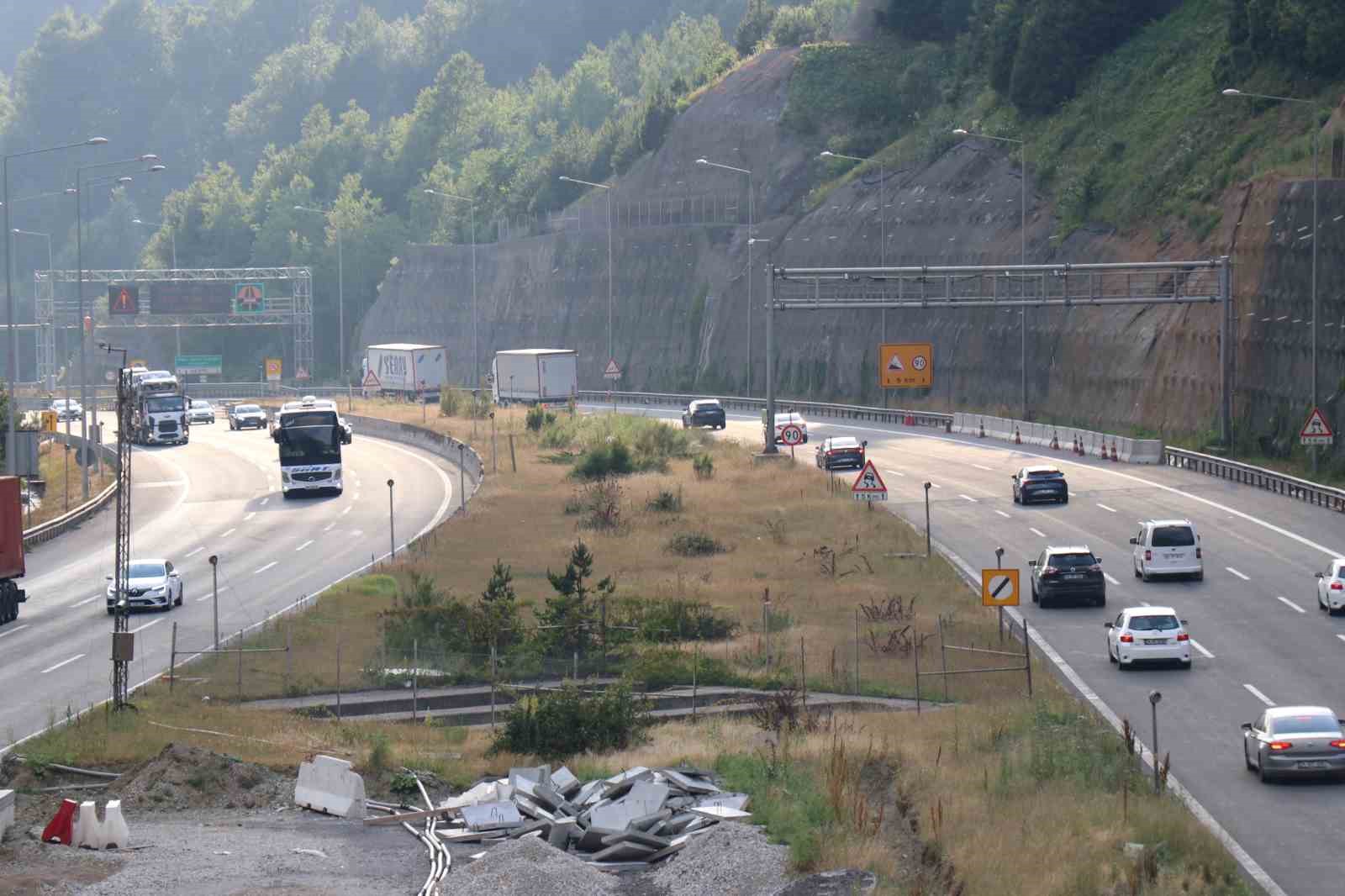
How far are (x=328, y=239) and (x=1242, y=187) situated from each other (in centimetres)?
12161

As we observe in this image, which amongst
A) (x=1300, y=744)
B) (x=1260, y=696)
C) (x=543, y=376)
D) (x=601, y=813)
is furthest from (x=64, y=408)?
(x=1300, y=744)

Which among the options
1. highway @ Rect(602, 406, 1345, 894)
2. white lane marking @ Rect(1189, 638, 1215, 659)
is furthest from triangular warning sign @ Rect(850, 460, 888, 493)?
white lane marking @ Rect(1189, 638, 1215, 659)

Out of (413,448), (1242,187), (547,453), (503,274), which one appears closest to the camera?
(1242,187)

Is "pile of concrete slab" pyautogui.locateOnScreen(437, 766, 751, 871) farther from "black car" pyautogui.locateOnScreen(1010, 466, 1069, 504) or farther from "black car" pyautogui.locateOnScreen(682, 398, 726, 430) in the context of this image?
"black car" pyautogui.locateOnScreen(682, 398, 726, 430)

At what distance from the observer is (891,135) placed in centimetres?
11856

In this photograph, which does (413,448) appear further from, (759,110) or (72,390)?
(72,390)

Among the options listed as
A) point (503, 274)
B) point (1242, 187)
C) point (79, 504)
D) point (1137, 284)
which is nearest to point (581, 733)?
point (79, 504)

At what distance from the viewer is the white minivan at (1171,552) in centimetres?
4262

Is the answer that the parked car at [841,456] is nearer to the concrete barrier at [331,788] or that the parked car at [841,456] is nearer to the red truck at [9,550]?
the red truck at [9,550]

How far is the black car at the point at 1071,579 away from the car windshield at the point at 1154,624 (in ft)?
21.1

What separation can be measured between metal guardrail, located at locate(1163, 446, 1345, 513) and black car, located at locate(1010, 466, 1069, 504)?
616 cm

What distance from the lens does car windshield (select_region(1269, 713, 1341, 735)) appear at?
24891 mm

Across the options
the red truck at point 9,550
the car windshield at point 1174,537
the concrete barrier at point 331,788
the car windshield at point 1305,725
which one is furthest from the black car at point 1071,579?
the red truck at point 9,550

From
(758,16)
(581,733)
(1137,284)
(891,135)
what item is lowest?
(581,733)
